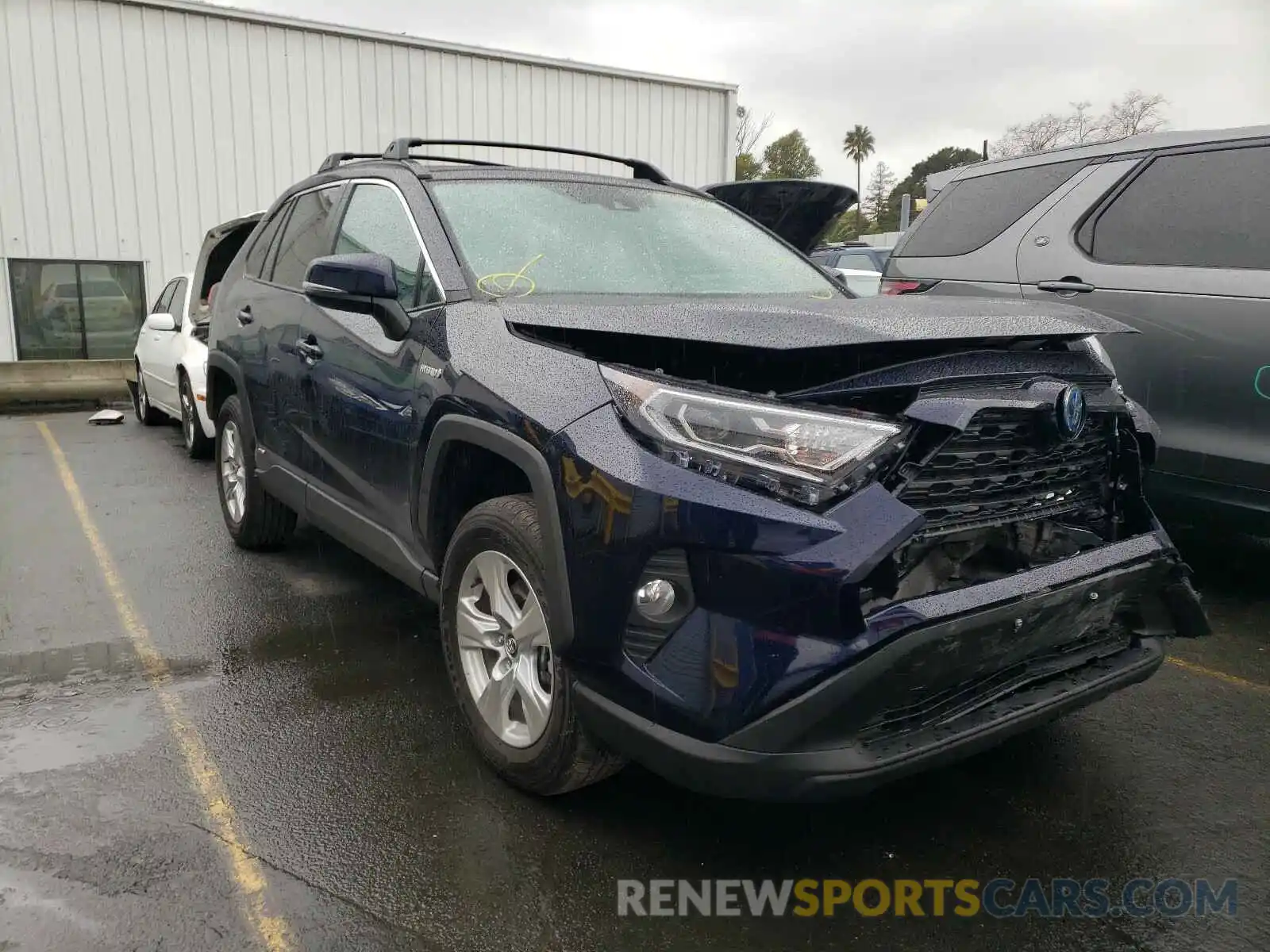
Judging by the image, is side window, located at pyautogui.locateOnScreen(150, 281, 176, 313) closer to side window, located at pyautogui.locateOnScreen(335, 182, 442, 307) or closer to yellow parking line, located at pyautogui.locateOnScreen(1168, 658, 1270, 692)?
side window, located at pyautogui.locateOnScreen(335, 182, 442, 307)

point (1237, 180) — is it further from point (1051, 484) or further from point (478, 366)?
point (478, 366)

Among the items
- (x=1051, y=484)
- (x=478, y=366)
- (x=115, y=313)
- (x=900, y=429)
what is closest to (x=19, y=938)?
(x=478, y=366)

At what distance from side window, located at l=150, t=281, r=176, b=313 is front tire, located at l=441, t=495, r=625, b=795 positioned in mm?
7400

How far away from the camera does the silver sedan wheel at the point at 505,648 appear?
2645 millimetres

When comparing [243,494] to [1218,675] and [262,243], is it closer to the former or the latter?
[262,243]

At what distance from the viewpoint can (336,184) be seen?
426 centimetres

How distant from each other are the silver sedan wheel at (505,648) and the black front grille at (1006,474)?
102 cm

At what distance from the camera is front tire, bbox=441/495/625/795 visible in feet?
8.30

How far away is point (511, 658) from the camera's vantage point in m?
2.77

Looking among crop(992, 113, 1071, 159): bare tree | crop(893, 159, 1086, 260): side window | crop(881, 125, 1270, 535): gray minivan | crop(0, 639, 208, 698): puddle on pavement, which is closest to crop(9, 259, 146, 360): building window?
crop(0, 639, 208, 698): puddle on pavement

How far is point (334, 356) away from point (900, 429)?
228 cm

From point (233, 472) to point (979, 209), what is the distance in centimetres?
429

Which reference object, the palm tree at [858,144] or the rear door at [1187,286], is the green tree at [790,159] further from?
the rear door at [1187,286]

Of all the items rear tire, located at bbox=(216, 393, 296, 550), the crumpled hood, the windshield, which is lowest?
rear tire, located at bbox=(216, 393, 296, 550)
